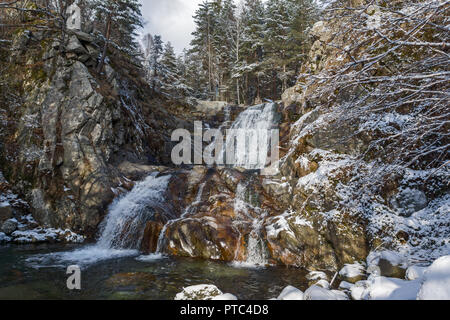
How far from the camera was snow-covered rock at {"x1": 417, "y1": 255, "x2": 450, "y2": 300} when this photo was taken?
232cm

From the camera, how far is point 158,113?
1831 cm

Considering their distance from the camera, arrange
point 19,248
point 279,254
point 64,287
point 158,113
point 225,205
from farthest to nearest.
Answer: point 158,113, point 225,205, point 19,248, point 279,254, point 64,287

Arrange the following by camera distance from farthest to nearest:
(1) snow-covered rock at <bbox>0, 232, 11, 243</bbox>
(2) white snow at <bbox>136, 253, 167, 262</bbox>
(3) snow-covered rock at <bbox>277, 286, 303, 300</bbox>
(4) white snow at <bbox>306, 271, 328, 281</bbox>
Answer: (1) snow-covered rock at <bbox>0, 232, 11, 243</bbox>, (2) white snow at <bbox>136, 253, 167, 262</bbox>, (4) white snow at <bbox>306, 271, 328, 281</bbox>, (3) snow-covered rock at <bbox>277, 286, 303, 300</bbox>

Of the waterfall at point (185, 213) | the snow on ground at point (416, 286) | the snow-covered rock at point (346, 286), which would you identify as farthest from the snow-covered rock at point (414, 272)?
the waterfall at point (185, 213)

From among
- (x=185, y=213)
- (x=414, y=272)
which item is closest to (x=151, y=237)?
(x=185, y=213)

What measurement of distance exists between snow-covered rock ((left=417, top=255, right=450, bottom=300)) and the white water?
7479 mm

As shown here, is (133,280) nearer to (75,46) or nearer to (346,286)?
(346,286)

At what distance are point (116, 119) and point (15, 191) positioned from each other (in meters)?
5.86

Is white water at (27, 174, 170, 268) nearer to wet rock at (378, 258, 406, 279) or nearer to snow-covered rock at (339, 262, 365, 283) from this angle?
snow-covered rock at (339, 262, 365, 283)

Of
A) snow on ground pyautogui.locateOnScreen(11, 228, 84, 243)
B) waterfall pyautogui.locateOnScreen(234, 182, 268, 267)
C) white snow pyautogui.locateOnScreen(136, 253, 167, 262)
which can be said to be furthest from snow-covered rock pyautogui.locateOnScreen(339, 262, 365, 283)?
snow on ground pyautogui.locateOnScreen(11, 228, 84, 243)

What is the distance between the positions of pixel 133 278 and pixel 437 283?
20.9 ft

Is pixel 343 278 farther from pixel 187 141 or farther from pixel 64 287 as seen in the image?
pixel 187 141

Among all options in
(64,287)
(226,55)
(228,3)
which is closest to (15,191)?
(64,287)

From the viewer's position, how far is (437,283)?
7.90ft
